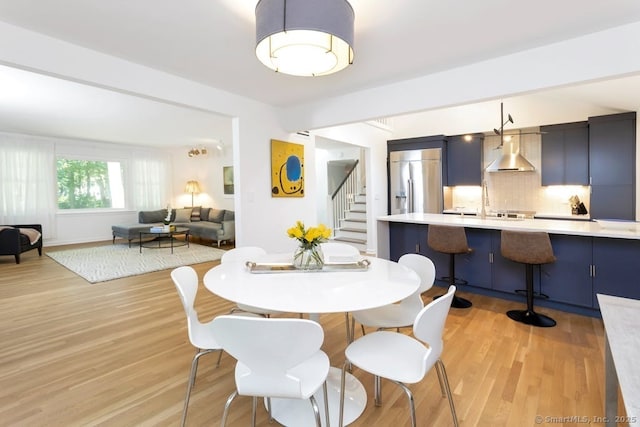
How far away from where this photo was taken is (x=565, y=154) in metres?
5.05

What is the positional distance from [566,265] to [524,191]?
3149 mm

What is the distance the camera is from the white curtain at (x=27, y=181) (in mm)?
6410

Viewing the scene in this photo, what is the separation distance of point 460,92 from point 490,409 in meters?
2.52

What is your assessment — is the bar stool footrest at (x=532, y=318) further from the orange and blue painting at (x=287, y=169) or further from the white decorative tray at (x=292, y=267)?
the orange and blue painting at (x=287, y=169)

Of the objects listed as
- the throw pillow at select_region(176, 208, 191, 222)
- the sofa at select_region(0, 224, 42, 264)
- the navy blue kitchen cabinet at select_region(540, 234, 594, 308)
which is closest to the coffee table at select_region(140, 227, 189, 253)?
the throw pillow at select_region(176, 208, 191, 222)

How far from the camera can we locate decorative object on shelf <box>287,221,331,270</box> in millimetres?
1955

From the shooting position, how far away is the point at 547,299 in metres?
3.18

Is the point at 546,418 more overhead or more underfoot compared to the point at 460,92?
more underfoot

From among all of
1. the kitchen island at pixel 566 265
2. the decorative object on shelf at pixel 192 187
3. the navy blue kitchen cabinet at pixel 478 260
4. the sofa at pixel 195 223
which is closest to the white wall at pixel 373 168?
the navy blue kitchen cabinet at pixel 478 260

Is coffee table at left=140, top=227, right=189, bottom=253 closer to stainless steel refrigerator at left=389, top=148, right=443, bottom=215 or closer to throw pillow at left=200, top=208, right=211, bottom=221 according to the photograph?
throw pillow at left=200, top=208, right=211, bottom=221

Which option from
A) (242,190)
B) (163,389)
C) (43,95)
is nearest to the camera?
(163,389)

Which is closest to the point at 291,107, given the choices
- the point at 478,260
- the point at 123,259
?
the point at 478,260

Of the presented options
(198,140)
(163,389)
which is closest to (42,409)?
(163,389)

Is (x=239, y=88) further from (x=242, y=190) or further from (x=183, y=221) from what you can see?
(x=183, y=221)
